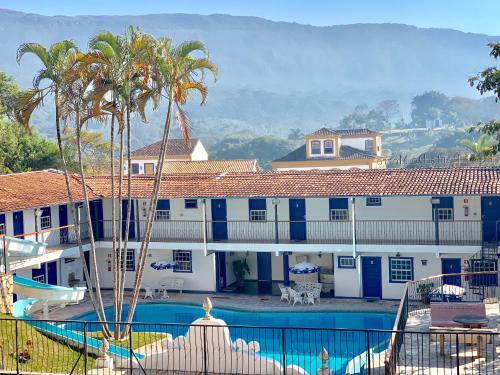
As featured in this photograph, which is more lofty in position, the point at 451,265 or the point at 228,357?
the point at 451,265

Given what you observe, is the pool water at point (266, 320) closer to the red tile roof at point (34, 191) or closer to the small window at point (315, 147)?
the red tile roof at point (34, 191)

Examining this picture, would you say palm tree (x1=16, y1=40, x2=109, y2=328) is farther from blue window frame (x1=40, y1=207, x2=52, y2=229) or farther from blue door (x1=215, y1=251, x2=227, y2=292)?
blue door (x1=215, y1=251, x2=227, y2=292)

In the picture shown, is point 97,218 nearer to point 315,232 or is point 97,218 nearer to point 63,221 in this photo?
point 63,221

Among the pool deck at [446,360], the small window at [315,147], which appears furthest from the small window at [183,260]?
the small window at [315,147]

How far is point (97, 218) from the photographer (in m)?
35.5

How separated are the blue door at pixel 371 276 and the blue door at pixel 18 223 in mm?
14211

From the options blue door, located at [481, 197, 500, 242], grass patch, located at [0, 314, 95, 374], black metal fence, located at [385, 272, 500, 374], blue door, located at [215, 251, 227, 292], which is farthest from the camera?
blue door, located at [215, 251, 227, 292]

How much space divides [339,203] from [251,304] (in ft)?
18.9

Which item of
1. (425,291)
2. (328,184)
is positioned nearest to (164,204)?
(328,184)

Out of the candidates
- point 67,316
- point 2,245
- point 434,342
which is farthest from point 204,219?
point 434,342

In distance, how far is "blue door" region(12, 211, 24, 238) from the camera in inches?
1209

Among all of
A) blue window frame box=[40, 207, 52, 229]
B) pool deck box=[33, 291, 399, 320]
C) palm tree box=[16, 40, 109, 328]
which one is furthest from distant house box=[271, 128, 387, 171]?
palm tree box=[16, 40, 109, 328]

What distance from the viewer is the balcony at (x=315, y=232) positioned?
30578 millimetres

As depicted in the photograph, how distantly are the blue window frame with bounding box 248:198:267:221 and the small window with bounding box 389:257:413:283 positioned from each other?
6.00m
